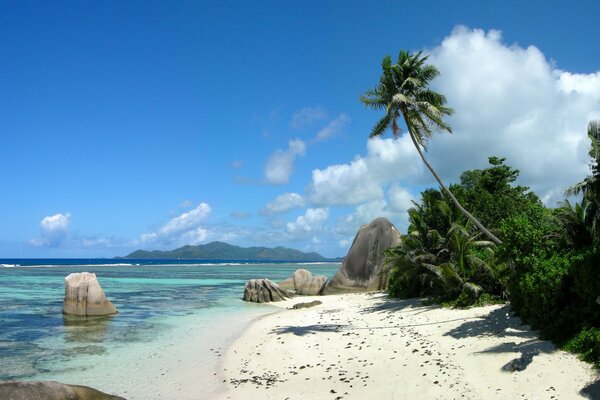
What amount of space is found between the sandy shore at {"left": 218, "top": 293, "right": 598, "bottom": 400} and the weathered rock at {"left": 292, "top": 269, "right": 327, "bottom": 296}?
1587cm

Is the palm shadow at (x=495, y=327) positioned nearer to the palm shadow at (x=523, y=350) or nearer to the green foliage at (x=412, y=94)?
the palm shadow at (x=523, y=350)

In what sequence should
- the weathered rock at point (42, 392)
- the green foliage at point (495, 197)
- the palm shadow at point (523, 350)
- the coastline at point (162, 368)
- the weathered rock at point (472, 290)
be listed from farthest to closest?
the green foliage at point (495, 197) → the weathered rock at point (472, 290) → the coastline at point (162, 368) → the palm shadow at point (523, 350) → the weathered rock at point (42, 392)

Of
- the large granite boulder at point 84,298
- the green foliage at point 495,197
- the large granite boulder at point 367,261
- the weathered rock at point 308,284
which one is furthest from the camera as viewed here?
the weathered rock at point 308,284

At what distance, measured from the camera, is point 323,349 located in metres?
13.7

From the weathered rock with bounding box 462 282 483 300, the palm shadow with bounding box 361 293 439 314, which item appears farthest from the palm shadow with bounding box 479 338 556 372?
the palm shadow with bounding box 361 293 439 314

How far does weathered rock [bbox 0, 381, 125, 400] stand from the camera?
21.9ft

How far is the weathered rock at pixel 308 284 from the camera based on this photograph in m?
33.5

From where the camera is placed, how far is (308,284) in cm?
3384

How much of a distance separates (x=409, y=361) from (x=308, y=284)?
22.7m

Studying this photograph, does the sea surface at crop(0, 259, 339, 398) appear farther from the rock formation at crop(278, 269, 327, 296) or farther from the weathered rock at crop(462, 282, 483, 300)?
the weathered rock at crop(462, 282, 483, 300)

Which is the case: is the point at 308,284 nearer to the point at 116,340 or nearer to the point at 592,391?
the point at 116,340

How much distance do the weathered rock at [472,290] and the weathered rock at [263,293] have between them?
47.7ft

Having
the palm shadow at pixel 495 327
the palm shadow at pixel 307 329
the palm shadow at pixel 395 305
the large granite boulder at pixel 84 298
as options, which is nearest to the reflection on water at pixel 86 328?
the large granite boulder at pixel 84 298

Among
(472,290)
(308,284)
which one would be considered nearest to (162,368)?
(472,290)
